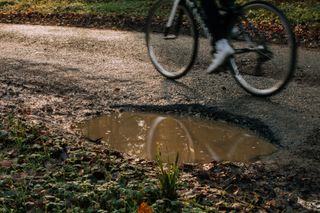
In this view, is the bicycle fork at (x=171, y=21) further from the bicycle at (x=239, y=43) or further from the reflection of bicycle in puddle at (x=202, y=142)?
the reflection of bicycle in puddle at (x=202, y=142)

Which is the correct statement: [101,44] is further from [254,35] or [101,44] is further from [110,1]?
[110,1]

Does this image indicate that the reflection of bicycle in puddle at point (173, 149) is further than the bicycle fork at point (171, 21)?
No

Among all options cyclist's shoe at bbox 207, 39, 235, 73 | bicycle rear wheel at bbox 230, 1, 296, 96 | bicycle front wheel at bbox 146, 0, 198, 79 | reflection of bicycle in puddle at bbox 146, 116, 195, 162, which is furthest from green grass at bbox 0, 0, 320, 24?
reflection of bicycle in puddle at bbox 146, 116, 195, 162

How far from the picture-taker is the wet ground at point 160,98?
13.0ft

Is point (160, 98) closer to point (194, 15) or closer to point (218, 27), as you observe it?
point (218, 27)

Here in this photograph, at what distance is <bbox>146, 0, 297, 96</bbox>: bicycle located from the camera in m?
5.24

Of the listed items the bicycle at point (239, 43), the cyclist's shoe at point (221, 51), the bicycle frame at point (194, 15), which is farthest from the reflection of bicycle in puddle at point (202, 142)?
the bicycle frame at point (194, 15)

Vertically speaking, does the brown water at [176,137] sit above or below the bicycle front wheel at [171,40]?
below

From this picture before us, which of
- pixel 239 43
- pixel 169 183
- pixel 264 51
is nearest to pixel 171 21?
pixel 239 43

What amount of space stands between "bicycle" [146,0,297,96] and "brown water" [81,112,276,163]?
102 centimetres

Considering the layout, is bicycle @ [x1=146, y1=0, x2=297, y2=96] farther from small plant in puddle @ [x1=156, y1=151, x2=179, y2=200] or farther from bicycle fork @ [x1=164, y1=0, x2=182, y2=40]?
small plant in puddle @ [x1=156, y1=151, x2=179, y2=200]

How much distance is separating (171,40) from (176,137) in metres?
2.41

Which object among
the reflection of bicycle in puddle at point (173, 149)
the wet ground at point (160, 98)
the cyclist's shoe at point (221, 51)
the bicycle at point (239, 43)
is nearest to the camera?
the wet ground at point (160, 98)

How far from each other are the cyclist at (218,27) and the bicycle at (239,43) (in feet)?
0.20
